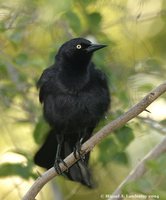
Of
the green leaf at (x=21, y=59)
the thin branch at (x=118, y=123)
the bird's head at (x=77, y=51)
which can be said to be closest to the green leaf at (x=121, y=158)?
the bird's head at (x=77, y=51)

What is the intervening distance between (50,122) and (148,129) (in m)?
1.31

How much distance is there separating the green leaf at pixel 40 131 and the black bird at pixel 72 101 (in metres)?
0.13

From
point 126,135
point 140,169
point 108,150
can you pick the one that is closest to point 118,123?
point 140,169

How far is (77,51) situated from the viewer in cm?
618

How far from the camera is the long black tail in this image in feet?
20.1

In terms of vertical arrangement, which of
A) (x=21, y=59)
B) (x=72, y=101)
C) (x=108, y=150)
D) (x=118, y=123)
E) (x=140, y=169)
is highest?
(x=21, y=59)

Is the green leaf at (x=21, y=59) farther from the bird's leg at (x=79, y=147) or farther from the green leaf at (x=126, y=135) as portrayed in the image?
the green leaf at (x=126, y=135)

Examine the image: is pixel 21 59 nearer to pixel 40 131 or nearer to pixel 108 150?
pixel 40 131

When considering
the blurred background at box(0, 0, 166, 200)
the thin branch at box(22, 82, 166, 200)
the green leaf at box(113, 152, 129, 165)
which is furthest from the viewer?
the green leaf at box(113, 152, 129, 165)

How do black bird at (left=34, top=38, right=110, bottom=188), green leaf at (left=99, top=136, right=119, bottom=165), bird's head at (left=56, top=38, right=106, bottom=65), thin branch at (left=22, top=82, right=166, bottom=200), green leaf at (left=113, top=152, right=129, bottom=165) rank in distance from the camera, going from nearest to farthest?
thin branch at (left=22, top=82, right=166, bottom=200)
black bird at (left=34, top=38, right=110, bottom=188)
bird's head at (left=56, top=38, right=106, bottom=65)
green leaf at (left=99, top=136, right=119, bottom=165)
green leaf at (left=113, top=152, right=129, bottom=165)

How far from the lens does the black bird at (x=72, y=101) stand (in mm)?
5742

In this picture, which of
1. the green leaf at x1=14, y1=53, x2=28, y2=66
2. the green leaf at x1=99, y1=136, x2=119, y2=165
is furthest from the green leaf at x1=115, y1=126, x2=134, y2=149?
the green leaf at x1=14, y1=53, x2=28, y2=66

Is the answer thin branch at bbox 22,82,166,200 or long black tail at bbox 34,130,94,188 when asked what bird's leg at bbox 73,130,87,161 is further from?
thin branch at bbox 22,82,166,200

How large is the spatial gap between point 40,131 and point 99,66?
869 millimetres
